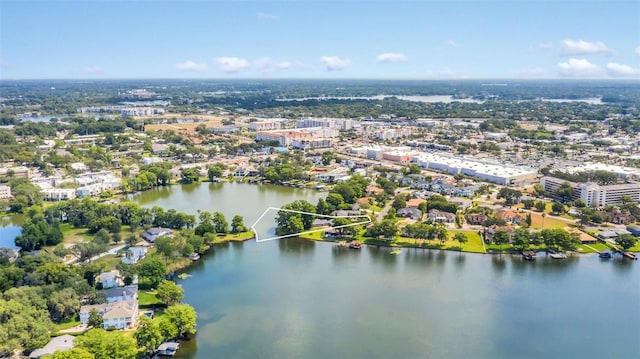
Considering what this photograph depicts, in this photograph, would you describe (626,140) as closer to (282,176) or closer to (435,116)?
(435,116)

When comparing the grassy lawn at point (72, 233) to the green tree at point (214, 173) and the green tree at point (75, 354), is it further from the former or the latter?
the green tree at point (214, 173)

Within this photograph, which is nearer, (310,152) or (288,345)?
(288,345)

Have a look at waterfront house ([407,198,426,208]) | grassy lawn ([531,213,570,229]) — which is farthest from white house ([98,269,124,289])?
grassy lawn ([531,213,570,229])

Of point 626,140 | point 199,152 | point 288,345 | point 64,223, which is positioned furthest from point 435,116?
point 288,345

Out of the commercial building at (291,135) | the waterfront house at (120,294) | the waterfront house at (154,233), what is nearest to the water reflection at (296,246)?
the waterfront house at (154,233)

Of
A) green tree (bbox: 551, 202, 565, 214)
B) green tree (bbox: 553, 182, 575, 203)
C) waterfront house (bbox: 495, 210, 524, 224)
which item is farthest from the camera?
green tree (bbox: 553, 182, 575, 203)

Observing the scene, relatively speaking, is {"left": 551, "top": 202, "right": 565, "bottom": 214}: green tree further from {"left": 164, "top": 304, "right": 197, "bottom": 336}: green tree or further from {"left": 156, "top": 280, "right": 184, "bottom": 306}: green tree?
{"left": 164, "top": 304, "right": 197, "bottom": 336}: green tree

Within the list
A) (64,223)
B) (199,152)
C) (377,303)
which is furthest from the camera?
(199,152)
